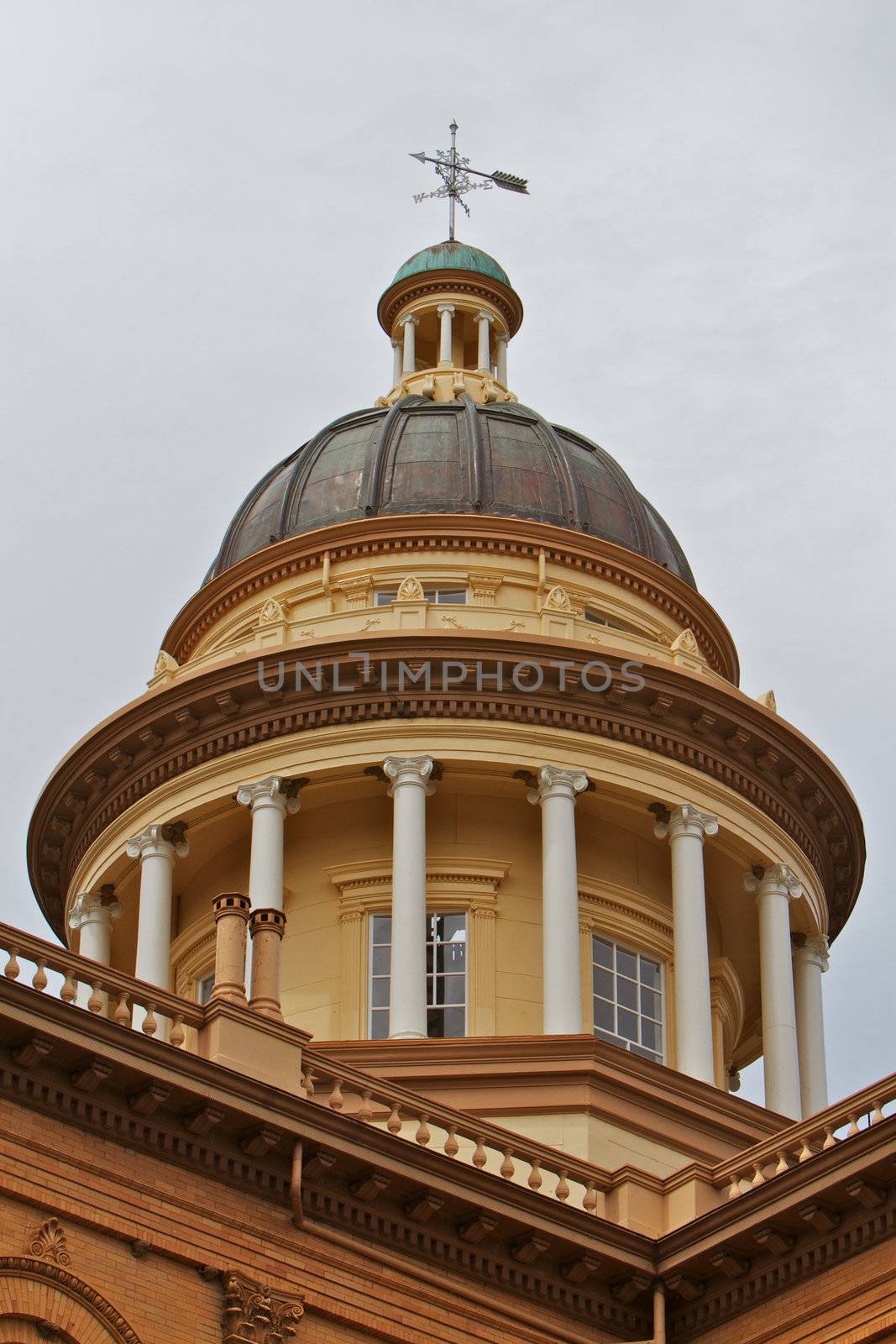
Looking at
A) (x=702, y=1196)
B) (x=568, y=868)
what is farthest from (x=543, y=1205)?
(x=568, y=868)

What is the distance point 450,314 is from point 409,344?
83 cm

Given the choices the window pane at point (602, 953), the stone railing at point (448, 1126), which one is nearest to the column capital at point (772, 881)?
the window pane at point (602, 953)

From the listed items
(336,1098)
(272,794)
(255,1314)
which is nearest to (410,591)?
(272,794)

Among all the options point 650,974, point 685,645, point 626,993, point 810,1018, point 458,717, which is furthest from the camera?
point 685,645

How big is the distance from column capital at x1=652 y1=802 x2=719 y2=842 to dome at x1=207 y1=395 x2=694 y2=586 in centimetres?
555

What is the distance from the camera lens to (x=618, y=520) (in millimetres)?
39281

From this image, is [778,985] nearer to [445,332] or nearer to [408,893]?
[408,893]

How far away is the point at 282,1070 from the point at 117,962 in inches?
576

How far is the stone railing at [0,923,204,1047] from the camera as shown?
2178cm

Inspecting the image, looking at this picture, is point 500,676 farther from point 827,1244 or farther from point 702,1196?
point 827,1244

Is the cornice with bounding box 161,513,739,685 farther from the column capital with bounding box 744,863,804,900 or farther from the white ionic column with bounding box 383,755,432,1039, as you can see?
the column capital with bounding box 744,863,804,900

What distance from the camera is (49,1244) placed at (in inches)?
805

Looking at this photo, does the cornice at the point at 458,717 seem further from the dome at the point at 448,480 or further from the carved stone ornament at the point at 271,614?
the dome at the point at 448,480

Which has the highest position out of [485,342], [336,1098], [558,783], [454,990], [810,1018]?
[485,342]
